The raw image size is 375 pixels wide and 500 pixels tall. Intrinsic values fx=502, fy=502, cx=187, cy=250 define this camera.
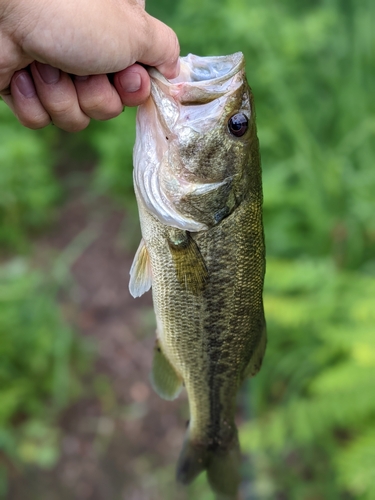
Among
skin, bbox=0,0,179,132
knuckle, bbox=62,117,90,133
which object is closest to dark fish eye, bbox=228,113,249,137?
skin, bbox=0,0,179,132

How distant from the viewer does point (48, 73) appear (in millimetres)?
1150

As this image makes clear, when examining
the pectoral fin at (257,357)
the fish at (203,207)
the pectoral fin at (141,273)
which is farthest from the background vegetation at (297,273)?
the pectoral fin at (141,273)

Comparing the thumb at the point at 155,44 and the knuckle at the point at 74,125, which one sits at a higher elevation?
the thumb at the point at 155,44

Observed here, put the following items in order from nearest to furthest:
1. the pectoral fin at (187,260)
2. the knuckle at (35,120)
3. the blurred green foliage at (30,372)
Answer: the knuckle at (35,120), the pectoral fin at (187,260), the blurred green foliage at (30,372)

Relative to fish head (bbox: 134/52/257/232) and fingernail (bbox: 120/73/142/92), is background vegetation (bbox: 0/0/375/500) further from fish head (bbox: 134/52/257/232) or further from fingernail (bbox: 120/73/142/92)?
fingernail (bbox: 120/73/142/92)

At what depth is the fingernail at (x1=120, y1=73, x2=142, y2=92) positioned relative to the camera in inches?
46.4

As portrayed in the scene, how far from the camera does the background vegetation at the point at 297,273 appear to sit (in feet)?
8.38

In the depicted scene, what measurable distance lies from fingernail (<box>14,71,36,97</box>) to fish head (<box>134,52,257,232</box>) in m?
0.28

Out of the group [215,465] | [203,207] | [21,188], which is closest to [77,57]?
[203,207]

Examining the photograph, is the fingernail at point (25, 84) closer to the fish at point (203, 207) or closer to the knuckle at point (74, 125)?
the knuckle at point (74, 125)

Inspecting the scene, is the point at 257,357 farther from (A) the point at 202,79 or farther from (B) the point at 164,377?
(A) the point at 202,79

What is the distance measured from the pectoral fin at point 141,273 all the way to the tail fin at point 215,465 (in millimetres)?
564

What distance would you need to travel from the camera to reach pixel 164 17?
413cm

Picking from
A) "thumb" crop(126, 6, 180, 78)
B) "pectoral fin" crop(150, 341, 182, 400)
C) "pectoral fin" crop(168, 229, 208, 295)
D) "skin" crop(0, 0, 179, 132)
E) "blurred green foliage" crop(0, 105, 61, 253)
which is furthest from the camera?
"blurred green foliage" crop(0, 105, 61, 253)
